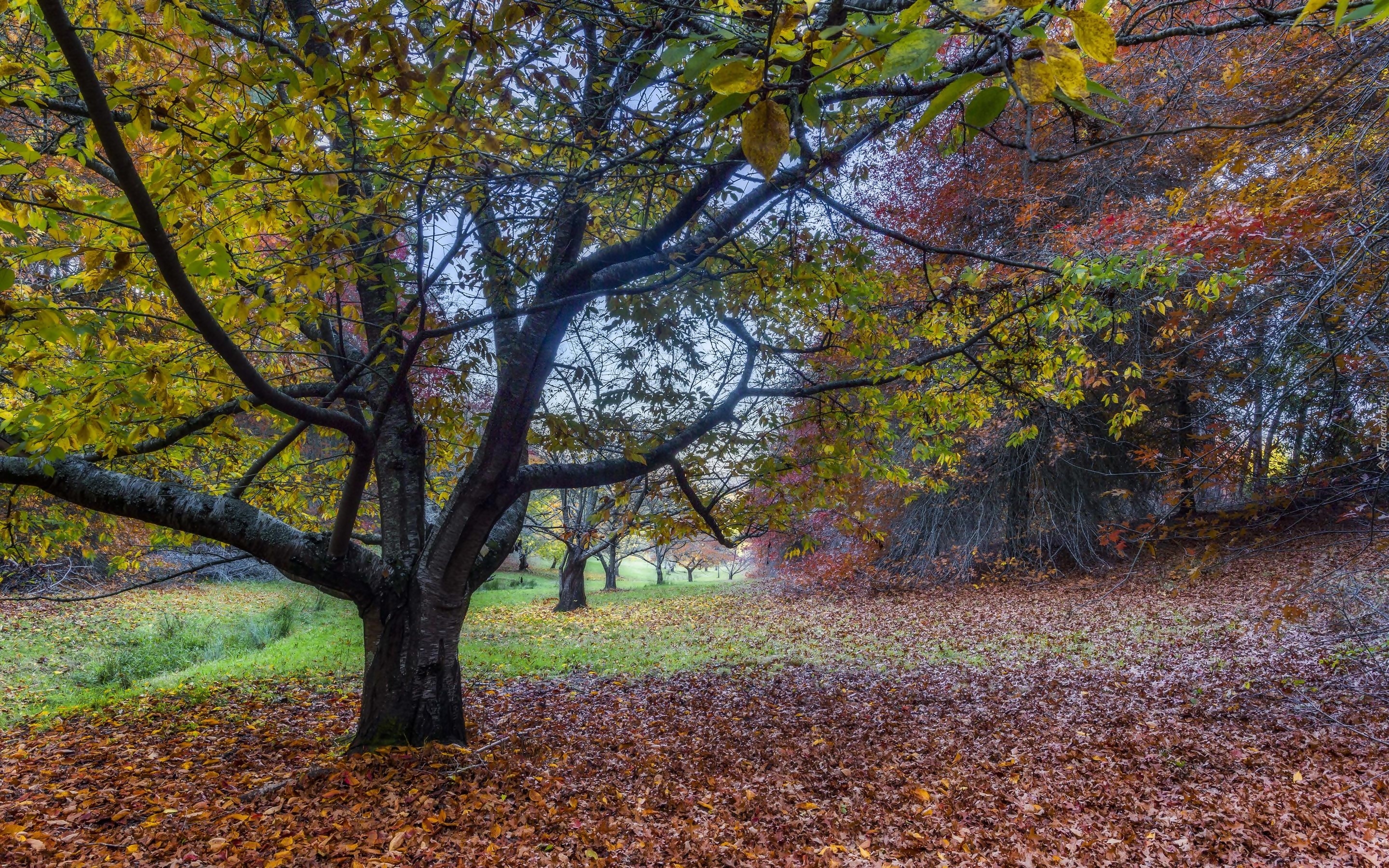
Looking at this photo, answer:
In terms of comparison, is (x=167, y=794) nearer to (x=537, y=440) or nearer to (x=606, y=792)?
(x=606, y=792)

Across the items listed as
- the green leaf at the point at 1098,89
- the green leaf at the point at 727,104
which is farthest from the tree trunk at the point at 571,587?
the green leaf at the point at 1098,89

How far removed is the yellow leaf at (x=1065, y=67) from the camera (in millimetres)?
988

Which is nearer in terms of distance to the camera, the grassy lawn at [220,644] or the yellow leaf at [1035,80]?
the yellow leaf at [1035,80]

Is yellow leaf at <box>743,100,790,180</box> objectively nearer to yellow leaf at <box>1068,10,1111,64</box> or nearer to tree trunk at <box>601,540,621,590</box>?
yellow leaf at <box>1068,10,1111,64</box>

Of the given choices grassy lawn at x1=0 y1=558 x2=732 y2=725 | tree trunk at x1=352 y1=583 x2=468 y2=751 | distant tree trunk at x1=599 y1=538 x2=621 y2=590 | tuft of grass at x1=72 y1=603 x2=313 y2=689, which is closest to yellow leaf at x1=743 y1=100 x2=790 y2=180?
tree trunk at x1=352 y1=583 x2=468 y2=751

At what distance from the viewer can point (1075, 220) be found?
11.1 meters

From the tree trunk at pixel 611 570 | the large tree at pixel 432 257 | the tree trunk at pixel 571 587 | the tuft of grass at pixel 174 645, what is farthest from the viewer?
the tree trunk at pixel 611 570

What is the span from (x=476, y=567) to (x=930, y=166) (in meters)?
12.3

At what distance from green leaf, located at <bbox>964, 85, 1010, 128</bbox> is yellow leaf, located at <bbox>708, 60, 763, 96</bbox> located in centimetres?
34

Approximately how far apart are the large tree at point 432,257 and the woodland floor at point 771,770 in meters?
0.94

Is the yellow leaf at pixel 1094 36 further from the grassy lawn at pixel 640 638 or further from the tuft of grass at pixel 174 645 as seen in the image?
the tuft of grass at pixel 174 645

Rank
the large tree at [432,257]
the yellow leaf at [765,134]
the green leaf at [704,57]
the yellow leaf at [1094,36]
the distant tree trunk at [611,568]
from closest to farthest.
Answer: the yellow leaf at [1094,36] < the yellow leaf at [765,134] < the green leaf at [704,57] < the large tree at [432,257] < the distant tree trunk at [611,568]

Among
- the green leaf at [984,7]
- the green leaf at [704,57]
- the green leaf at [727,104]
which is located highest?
the green leaf at [704,57]

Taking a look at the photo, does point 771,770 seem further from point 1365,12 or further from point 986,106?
point 1365,12
